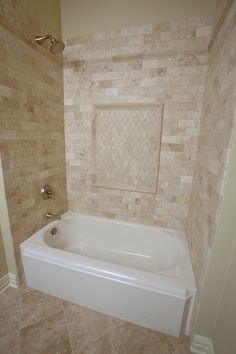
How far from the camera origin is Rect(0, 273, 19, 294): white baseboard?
1393mm

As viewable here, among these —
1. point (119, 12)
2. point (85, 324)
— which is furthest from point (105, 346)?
point (119, 12)

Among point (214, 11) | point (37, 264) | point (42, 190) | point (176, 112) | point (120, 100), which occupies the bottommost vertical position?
point (37, 264)

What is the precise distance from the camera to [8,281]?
1446 mm

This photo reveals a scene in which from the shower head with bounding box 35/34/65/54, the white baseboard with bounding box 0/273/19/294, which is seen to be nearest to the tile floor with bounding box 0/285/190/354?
the white baseboard with bounding box 0/273/19/294

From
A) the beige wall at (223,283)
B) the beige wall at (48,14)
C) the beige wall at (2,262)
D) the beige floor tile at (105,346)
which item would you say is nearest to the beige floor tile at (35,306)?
the beige wall at (2,262)

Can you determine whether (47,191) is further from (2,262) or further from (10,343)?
(10,343)

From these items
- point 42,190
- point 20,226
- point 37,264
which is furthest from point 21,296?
point 42,190

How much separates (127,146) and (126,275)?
47.2 inches

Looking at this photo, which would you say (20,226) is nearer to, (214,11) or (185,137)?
(185,137)

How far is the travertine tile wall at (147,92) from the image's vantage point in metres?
1.41

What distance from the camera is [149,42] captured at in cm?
145

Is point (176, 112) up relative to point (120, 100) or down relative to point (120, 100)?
down

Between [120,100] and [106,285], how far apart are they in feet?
5.49

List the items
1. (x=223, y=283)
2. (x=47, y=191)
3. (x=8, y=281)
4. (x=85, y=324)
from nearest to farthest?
(x=223, y=283) → (x=85, y=324) → (x=8, y=281) → (x=47, y=191)
